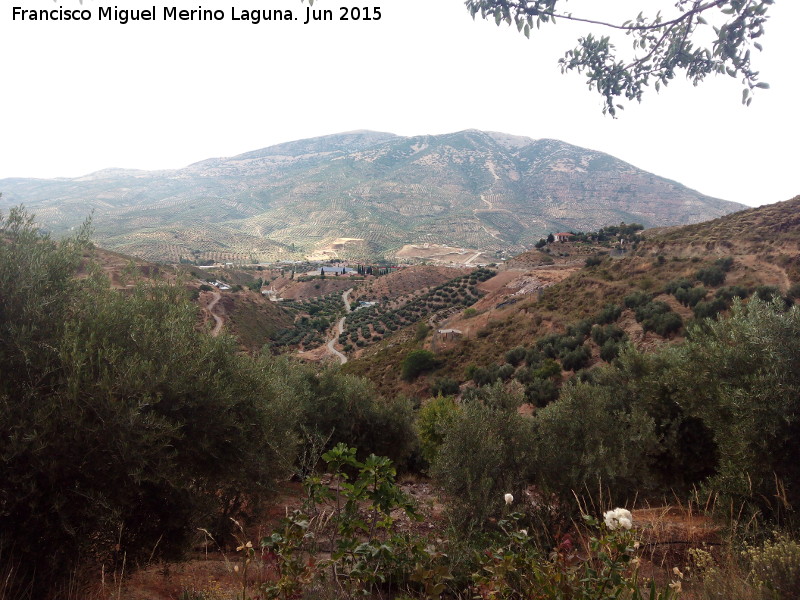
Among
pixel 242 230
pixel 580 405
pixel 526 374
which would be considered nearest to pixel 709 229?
pixel 526 374

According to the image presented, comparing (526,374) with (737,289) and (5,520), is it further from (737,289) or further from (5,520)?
(5,520)

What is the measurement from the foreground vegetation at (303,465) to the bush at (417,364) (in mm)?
26574

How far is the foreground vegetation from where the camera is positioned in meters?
3.00

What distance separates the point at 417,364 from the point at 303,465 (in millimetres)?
32013

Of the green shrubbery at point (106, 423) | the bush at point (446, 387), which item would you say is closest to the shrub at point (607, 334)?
the bush at point (446, 387)

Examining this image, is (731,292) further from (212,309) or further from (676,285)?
(212,309)

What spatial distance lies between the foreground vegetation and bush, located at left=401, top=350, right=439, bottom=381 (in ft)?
87.2

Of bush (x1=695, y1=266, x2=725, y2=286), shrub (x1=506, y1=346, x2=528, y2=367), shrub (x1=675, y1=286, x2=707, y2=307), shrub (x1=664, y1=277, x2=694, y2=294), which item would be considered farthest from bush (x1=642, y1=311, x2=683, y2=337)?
shrub (x1=506, y1=346, x2=528, y2=367)

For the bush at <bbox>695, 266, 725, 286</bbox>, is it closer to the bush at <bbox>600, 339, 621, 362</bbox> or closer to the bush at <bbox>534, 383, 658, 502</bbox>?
the bush at <bbox>600, 339, 621, 362</bbox>

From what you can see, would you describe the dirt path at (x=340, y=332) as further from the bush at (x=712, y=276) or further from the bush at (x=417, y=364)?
the bush at (x=712, y=276)

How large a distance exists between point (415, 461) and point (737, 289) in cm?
2246

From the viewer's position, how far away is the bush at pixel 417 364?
35.8 meters

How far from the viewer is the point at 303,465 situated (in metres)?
4.31

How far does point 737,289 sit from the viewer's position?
81.5 feet
